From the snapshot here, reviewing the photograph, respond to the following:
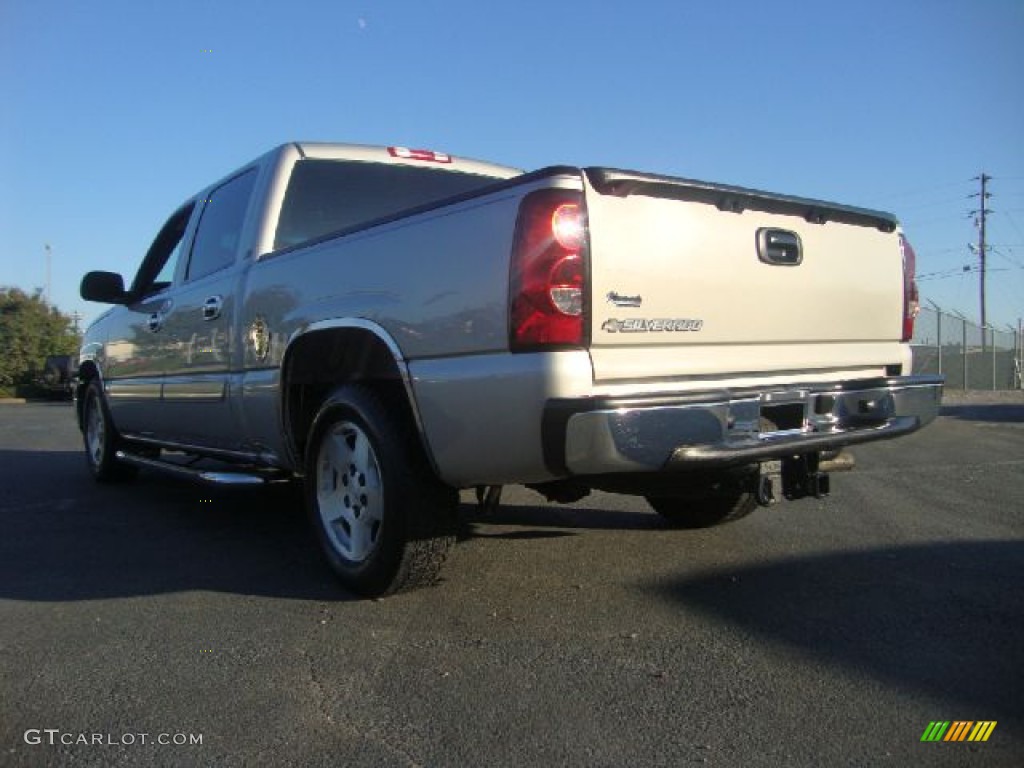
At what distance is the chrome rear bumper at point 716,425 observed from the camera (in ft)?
9.59

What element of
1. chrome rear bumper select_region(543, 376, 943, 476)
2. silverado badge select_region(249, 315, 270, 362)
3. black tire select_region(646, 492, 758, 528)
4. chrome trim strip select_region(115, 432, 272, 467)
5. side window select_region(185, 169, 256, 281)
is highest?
side window select_region(185, 169, 256, 281)

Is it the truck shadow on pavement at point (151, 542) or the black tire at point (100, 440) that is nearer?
the truck shadow on pavement at point (151, 542)

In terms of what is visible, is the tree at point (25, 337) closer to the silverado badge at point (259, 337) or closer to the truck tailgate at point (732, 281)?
the silverado badge at point (259, 337)

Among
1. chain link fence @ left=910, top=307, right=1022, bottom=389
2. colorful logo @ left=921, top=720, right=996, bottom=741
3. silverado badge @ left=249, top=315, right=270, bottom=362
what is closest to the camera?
colorful logo @ left=921, top=720, right=996, bottom=741

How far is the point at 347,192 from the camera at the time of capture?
5.01 metres

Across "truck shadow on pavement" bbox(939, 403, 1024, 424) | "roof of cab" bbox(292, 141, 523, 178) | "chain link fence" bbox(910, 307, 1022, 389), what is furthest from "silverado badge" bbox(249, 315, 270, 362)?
"chain link fence" bbox(910, 307, 1022, 389)

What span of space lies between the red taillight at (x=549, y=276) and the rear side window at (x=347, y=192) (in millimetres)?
1869

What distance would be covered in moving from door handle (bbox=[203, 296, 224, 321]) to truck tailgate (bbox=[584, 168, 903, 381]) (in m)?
2.65

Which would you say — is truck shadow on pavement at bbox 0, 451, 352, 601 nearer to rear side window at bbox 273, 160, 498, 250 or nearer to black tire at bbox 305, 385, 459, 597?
black tire at bbox 305, 385, 459, 597

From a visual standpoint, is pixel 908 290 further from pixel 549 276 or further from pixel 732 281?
pixel 549 276

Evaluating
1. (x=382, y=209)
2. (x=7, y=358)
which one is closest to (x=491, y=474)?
(x=382, y=209)

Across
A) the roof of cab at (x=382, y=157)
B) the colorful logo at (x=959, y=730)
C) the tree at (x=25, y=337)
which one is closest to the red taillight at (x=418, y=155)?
the roof of cab at (x=382, y=157)

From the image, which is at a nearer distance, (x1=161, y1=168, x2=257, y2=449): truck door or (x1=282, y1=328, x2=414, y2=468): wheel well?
(x1=282, y1=328, x2=414, y2=468): wheel well

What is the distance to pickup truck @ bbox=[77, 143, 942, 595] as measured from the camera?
3.01 meters
